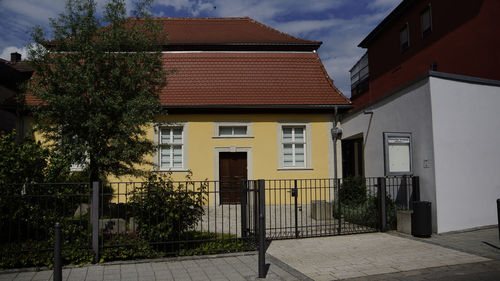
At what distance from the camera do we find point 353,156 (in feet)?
62.7

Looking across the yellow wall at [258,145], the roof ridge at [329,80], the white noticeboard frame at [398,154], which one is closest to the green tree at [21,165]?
the yellow wall at [258,145]

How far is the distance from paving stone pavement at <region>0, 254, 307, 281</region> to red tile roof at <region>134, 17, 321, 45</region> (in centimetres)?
1140

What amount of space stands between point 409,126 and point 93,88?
26.6 feet

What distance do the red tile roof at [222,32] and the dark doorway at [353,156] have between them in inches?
205

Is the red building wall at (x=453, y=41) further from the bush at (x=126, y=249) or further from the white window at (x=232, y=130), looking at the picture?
the bush at (x=126, y=249)

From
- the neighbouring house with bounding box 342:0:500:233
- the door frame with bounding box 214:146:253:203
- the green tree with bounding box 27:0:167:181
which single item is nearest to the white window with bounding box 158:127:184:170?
the door frame with bounding box 214:146:253:203

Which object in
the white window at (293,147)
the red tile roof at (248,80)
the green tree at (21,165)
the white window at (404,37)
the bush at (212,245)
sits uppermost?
the white window at (404,37)

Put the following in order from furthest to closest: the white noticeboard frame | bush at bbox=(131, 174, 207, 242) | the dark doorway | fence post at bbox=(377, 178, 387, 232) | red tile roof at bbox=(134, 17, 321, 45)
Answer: the dark doorway < red tile roof at bbox=(134, 17, 321, 45) < the white noticeboard frame < fence post at bbox=(377, 178, 387, 232) < bush at bbox=(131, 174, 207, 242)

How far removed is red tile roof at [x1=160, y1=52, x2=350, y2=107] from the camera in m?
15.4

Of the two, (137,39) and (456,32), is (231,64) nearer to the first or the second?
(137,39)

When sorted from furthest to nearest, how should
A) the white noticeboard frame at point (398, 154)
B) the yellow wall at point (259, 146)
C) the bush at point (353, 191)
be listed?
the yellow wall at point (259, 146) < the bush at point (353, 191) < the white noticeboard frame at point (398, 154)

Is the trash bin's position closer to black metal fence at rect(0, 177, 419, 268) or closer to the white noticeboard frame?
the white noticeboard frame

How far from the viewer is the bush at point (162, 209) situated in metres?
7.27

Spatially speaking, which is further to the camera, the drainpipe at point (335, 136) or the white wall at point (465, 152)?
the drainpipe at point (335, 136)
